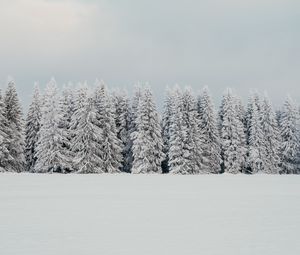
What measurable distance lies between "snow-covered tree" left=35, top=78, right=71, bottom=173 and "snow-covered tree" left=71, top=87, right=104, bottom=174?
5.88 feet

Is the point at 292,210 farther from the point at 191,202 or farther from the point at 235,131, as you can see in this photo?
Result: the point at 235,131

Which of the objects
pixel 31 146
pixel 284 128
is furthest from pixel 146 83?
pixel 284 128

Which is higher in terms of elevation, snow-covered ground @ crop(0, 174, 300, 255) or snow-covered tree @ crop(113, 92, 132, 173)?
snow-covered tree @ crop(113, 92, 132, 173)

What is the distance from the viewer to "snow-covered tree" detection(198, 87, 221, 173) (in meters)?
68.6

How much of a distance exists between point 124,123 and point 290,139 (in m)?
29.9

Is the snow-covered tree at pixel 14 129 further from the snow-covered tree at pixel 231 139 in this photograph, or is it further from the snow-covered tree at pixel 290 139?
the snow-covered tree at pixel 290 139

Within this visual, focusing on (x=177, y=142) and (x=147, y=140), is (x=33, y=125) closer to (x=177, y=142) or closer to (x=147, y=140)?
(x=147, y=140)

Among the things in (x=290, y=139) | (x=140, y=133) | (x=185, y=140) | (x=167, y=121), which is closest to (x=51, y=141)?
(x=140, y=133)

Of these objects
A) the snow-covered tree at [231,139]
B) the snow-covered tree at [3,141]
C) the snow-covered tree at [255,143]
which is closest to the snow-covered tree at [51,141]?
the snow-covered tree at [3,141]

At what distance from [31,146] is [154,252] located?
58821mm

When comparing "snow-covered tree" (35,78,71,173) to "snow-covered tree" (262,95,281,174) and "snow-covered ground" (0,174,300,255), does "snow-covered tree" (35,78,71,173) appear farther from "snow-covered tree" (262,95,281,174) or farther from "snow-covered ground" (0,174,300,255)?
"snow-covered ground" (0,174,300,255)

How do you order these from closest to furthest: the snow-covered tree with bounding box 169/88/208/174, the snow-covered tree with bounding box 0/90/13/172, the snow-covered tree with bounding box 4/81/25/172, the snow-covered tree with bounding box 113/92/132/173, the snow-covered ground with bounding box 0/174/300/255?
1. the snow-covered ground with bounding box 0/174/300/255
2. the snow-covered tree with bounding box 0/90/13/172
3. the snow-covered tree with bounding box 4/81/25/172
4. the snow-covered tree with bounding box 169/88/208/174
5. the snow-covered tree with bounding box 113/92/132/173

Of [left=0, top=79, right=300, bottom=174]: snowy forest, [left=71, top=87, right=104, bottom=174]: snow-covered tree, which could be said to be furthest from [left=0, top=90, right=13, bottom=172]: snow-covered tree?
[left=71, top=87, right=104, bottom=174]: snow-covered tree

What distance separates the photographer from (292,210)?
58.0ft
